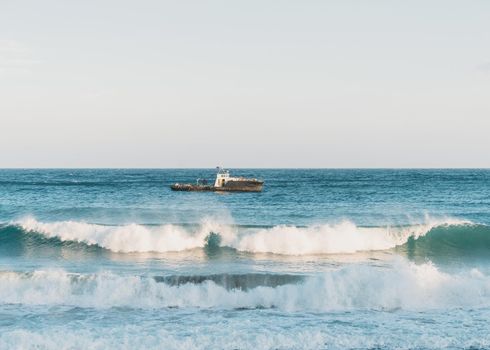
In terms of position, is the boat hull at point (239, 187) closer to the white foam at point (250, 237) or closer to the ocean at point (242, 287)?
the ocean at point (242, 287)

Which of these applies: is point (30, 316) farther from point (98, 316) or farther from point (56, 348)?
point (56, 348)

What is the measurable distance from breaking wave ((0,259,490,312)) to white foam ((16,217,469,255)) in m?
6.86

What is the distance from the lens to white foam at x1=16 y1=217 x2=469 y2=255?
25.3 metres

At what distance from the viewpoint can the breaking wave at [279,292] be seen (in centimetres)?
1650

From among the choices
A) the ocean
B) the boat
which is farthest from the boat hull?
the ocean

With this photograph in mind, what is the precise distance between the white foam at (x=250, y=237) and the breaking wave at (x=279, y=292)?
270 inches

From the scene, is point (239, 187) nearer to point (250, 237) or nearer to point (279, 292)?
point (250, 237)

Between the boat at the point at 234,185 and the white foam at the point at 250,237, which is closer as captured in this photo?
the white foam at the point at 250,237

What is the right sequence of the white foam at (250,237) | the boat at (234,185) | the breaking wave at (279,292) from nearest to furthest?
the breaking wave at (279,292) < the white foam at (250,237) < the boat at (234,185)

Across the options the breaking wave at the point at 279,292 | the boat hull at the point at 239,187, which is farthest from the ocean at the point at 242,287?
the boat hull at the point at 239,187

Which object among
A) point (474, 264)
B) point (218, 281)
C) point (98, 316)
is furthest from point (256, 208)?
point (98, 316)

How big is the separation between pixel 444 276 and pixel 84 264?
1300 centimetres

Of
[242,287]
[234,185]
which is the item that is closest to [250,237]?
[242,287]

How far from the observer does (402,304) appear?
1642cm
